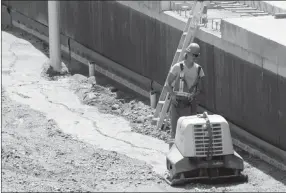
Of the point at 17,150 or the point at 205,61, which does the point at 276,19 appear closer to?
the point at 205,61

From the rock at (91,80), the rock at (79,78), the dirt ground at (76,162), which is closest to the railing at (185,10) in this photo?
the dirt ground at (76,162)

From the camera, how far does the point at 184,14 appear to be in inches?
858

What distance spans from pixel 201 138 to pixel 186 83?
4.97 feet

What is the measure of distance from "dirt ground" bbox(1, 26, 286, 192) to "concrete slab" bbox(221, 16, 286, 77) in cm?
184

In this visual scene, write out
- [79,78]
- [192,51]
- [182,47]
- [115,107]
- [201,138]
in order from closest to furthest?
1. [201,138]
2. [192,51]
3. [182,47]
4. [115,107]
5. [79,78]

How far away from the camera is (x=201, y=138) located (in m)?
15.8

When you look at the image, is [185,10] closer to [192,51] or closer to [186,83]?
[186,83]

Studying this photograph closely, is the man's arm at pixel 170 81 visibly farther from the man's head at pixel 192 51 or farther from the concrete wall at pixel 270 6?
the concrete wall at pixel 270 6

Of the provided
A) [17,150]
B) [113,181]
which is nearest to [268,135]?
[113,181]

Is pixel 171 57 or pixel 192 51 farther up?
pixel 192 51

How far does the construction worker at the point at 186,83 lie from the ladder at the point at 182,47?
2345 millimetres

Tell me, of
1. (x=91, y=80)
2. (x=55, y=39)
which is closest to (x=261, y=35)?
(x=91, y=80)

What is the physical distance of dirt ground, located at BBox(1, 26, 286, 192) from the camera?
15.7m

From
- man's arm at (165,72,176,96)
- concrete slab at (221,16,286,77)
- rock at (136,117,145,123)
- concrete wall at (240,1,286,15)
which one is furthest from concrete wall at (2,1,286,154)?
concrete wall at (240,1,286,15)
